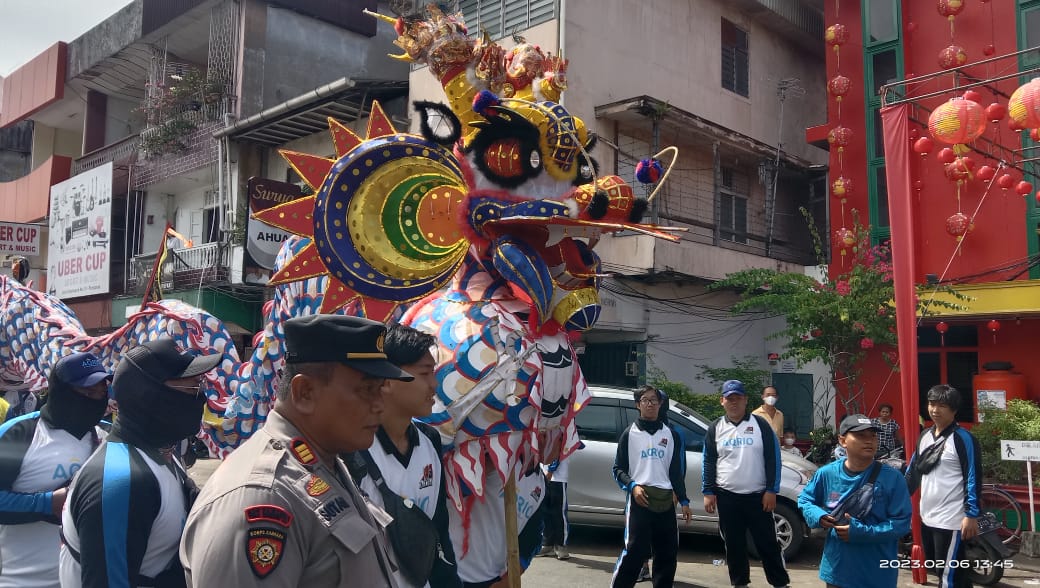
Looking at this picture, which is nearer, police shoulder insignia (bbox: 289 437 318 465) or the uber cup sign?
police shoulder insignia (bbox: 289 437 318 465)

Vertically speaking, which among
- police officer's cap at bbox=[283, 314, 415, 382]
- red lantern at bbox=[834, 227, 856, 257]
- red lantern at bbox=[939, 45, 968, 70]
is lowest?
police officer's cap at bbox=[283, 314, 415, 382]

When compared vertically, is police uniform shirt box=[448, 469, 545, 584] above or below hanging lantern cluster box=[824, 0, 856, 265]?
below

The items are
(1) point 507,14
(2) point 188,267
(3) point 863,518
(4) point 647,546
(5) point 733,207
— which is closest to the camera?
(3) point 863,518

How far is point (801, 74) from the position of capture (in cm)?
1636

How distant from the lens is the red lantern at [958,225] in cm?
1138

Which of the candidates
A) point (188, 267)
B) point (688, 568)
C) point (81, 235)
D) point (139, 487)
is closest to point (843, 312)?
point (688, 568)

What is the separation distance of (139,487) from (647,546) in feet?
13.2

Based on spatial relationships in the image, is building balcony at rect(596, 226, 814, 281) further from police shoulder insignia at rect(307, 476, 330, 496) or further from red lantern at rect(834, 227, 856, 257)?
police shoulder insignia at rect(307, 476, 330, 496)

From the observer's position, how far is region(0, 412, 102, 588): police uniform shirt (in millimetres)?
2832

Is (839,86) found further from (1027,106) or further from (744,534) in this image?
(744,534)

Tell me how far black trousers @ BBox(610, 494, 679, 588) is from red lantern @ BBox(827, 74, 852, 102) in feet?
32.0

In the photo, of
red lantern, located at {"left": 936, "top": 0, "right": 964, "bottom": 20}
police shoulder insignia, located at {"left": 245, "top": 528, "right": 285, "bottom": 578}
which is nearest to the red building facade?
red lantern, located at {"left": 936, "top": 0, "right": 964, "bottom": 20}

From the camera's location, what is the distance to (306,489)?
153 cm

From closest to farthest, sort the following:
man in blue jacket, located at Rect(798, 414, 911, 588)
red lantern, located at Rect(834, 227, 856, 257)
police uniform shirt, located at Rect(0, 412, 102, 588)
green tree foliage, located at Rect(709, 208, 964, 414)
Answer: police uniform shirt, located at Rect(0, 412, 102, 588) → man in blue jacket, located at Rect(798, 414, 911, 588) → green tree foliage, located at Rect(709, 208, 964, 414) → red lantern, located at Rect(834, 227, 856, 257)
